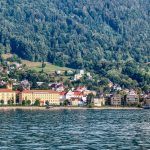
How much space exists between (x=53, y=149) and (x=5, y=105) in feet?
435

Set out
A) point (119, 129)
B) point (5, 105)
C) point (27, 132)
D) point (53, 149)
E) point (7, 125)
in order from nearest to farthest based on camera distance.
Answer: point (53, 149)
point (27, 132)
point (119, 129)
point (7, 125)
point (5, 105)

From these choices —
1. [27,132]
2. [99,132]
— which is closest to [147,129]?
[99,132]

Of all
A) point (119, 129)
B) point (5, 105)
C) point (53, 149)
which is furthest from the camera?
point (5, 105)

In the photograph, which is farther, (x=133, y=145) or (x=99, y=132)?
(x=99, y=132)

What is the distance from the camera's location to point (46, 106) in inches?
7830

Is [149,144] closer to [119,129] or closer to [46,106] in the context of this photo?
[119,129]

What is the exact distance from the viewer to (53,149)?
6419 cm

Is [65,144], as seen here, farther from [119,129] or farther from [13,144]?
[119,129]

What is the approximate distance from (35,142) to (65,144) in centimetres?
335

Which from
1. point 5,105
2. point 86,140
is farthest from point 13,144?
point 5,105

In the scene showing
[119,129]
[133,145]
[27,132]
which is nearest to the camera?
[133,145]

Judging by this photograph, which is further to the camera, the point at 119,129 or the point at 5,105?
the point at 5,105

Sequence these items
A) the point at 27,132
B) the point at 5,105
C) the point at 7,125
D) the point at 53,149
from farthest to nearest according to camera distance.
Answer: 1. the point at 5,105
2. the point at 7,125
3. the point at 27,132
4. the point at 53,149

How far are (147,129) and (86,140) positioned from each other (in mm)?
20040
